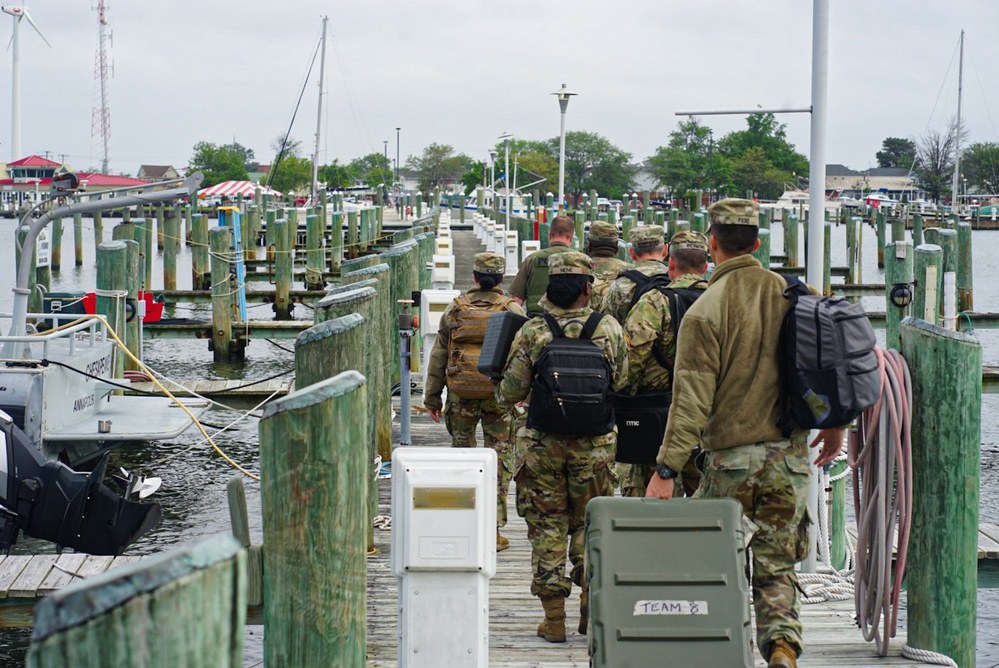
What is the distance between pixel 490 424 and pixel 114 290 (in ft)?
27.2

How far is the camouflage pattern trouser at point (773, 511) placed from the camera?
458 centimetres

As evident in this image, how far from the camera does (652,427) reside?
5.59 meters

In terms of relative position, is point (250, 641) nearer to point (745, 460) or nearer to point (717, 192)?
point (745, 460)

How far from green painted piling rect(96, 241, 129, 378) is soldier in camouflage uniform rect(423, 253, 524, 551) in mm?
7581

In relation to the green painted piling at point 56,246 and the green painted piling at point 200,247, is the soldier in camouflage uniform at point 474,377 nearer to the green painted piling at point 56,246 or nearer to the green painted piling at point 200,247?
the green painted piling at point 200,247

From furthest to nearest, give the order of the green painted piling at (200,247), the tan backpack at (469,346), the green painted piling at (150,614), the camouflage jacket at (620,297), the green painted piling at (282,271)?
the green painted piling at (200,247) → the green painted piling at (282,271) → the tan backpack at (469,346) → the camouflage jacket at (620,297) → the green painted piling at (150,614)

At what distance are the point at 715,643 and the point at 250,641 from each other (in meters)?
5.72

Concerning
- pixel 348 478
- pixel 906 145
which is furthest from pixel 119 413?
pixel 906 145

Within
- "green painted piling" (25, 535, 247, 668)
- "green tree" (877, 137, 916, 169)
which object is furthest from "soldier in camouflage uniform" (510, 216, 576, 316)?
"green tree" (877, 137, 916, 169)

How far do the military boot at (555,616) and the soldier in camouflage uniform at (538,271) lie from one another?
9.98 ft

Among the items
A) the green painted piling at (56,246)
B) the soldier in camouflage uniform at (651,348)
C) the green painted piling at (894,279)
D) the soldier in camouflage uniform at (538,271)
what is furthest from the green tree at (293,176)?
the soldier in camouflage uniform at (651,348)

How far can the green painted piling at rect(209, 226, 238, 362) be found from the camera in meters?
20.3

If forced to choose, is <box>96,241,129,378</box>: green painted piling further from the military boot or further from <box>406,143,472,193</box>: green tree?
<box>406,143,472,193</box>: green tree

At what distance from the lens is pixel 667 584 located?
4.22 m
